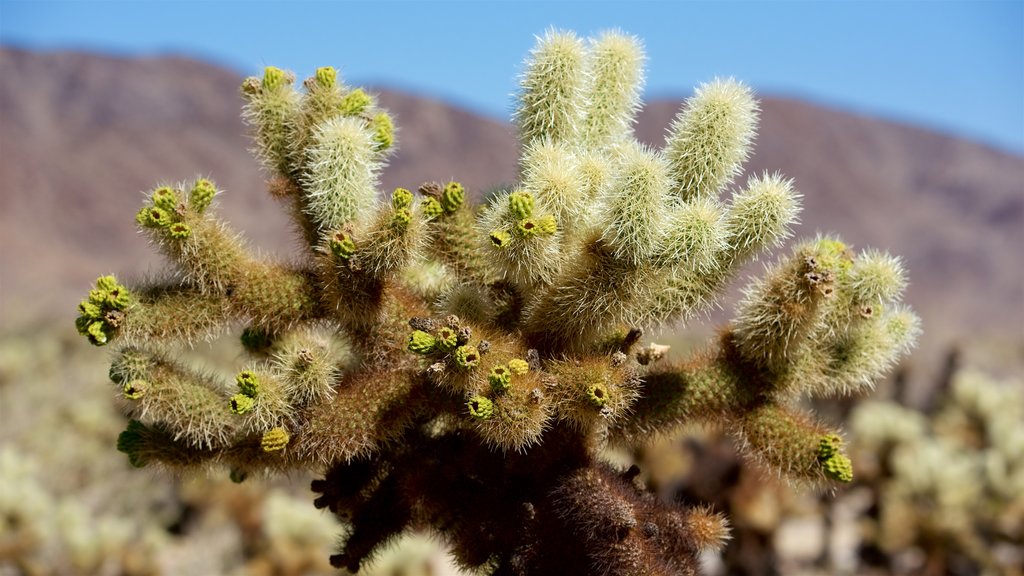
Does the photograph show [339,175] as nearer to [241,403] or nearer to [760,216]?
[241,403]

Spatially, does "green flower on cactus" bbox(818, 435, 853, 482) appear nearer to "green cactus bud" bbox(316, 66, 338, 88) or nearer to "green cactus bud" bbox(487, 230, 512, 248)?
"green cactus bud" bbox(487, 230, 512, 248)

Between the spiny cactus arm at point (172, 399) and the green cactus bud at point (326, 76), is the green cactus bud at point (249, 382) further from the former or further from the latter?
the green cactus bud at point (326, 76)

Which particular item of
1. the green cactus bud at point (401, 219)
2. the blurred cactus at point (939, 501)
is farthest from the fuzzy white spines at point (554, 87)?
the blurred cactus at point (939, 501)

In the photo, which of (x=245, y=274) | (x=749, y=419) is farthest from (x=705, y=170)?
(x=245, y=274)

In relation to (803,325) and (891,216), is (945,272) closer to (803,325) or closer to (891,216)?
(891,216)

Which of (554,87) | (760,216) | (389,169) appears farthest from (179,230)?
(389,169)

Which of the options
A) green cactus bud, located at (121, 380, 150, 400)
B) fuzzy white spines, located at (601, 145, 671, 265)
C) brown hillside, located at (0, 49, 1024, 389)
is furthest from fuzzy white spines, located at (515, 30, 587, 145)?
brown hillside, located at (0, 49, 1024, 389)

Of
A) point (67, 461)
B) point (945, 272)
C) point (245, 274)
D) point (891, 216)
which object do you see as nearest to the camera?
point (245, 274)
